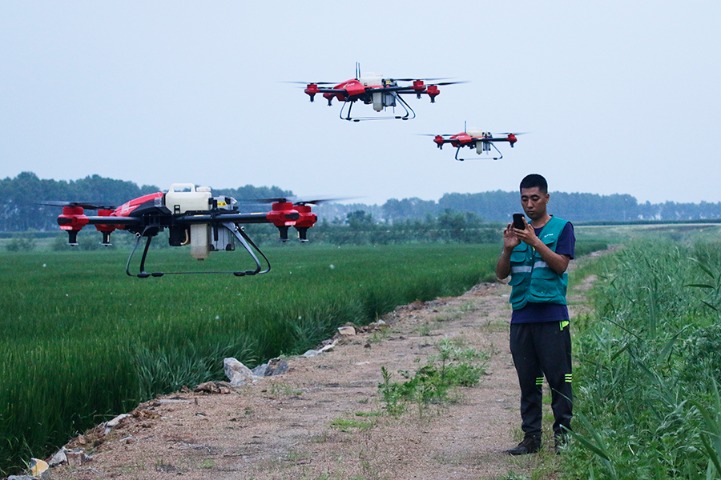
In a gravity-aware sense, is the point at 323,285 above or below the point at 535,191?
below

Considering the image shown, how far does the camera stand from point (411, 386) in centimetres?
1019

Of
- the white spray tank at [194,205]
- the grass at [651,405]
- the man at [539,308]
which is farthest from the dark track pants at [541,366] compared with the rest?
the white spray tank at [194,205]

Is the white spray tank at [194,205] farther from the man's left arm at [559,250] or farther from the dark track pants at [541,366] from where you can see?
the dark track pants at [541,366]

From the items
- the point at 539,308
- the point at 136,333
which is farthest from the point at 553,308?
the point at 136,333

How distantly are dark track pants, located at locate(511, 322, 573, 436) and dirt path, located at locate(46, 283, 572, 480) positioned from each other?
0.37m

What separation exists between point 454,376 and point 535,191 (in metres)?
4.32

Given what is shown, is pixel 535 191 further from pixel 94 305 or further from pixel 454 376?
pixel 94 305

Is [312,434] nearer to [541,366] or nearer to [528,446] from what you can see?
[528,446]

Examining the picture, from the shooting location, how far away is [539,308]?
7.20 meters

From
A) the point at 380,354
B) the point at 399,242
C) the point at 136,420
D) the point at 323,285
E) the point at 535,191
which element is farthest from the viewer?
the point at 399,242

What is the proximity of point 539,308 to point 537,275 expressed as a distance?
248mm

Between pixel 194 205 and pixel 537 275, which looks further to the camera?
pixel 537 275

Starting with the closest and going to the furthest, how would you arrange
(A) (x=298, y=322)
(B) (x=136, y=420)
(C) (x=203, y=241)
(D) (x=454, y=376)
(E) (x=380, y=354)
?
(C) (x=203, y=241) → (B) (x=136, y=420) → (D) (x=454, y=376) → (E) (x=380, y=354) → (A) (x=298, y=322)

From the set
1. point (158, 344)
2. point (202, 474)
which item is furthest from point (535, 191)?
point (158, 344)
